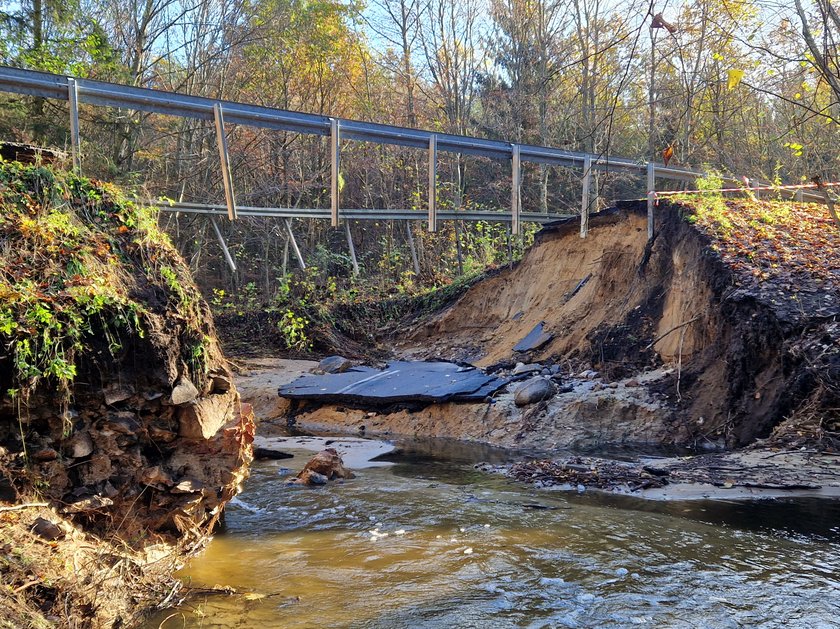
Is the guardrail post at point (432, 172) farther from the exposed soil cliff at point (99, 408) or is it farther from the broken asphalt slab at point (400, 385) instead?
the exposed soil cliff at point (99, 408)

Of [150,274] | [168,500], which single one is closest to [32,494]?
[168,500]

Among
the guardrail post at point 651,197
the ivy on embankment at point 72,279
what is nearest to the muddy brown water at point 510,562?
the ivy on embankment at point 72,279

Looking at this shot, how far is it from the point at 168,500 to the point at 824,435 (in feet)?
24.5

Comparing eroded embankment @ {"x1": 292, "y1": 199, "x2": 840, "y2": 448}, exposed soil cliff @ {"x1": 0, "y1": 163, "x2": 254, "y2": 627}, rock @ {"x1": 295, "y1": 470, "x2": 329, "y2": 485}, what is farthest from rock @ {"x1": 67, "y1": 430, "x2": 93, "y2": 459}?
eroded embankment @ {"x1": 292, "y1": 199, "x2": 840, "y2": 448}

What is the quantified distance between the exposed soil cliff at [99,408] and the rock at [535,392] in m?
6.48

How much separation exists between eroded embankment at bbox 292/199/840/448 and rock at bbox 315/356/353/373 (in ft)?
5.21

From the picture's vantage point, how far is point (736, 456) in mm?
8711

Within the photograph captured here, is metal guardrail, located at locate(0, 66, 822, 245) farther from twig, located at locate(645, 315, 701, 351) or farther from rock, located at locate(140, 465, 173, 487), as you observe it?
rock, located at locate(140, 465, 173, 487)

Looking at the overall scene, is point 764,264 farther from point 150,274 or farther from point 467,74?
point 467,74

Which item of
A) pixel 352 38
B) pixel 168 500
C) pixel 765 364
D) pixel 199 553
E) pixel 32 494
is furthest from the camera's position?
pixel 352 38

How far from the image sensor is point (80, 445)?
4797 mm

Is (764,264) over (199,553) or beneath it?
over

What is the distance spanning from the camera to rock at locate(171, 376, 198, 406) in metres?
5.28

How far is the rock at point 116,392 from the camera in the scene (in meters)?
4.97
